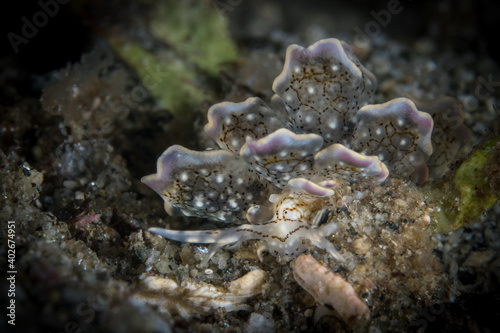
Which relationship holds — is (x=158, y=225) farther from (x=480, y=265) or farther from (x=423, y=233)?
(x=480, y=265)

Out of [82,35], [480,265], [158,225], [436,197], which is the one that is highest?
[82,35]

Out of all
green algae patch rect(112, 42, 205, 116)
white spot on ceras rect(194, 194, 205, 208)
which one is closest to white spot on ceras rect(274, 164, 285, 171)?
white spot on ceras rect(194, 194, 205, 208)

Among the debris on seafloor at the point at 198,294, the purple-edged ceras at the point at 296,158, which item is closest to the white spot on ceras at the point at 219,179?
the purple-edged ceras at the point at 296,158

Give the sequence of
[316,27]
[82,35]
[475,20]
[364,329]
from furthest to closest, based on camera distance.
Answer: [316,27]
[475,20]
[82,35]
[364,329]

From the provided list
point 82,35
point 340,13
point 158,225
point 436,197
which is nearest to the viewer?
point 436,197

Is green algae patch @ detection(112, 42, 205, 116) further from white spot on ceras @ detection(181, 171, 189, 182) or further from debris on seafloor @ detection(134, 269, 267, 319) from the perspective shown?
debris on seafloor @ detection(134, 269, 267, 319)

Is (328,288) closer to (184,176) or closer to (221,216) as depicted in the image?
(221,216)

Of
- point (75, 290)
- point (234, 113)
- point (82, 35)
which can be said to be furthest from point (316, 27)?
point (75, 290)

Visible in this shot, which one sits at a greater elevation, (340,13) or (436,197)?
(340,13)
